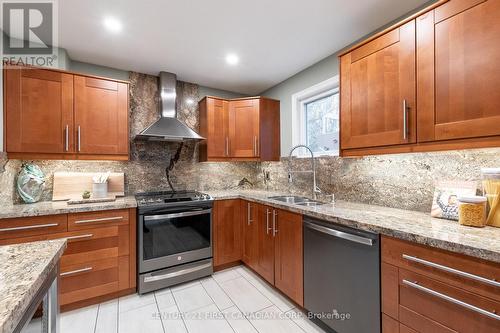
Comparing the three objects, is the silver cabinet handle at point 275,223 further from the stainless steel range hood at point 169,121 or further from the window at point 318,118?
the stainless steel range hood at point 169,121

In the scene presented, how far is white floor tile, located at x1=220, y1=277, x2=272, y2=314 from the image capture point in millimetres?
2012

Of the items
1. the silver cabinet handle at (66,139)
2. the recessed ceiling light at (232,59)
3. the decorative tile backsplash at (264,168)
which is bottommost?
the decorative tile backsplash at (264,168)

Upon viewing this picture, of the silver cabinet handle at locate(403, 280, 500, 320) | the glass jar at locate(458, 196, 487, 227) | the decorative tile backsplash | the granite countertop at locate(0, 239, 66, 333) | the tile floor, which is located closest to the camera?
the granite countertop at locate(0, 239, 66, 333)

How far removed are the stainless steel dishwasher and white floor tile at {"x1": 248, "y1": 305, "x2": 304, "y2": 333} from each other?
19 cm

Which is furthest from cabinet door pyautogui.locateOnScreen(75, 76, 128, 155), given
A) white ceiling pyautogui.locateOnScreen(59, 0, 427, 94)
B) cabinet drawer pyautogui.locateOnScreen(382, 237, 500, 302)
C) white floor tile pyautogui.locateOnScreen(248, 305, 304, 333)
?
cabinet drawer pyautogui.locateOnScreen(382, 237, 500, 302)

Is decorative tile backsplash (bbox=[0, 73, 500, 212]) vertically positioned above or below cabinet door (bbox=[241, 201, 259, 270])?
above

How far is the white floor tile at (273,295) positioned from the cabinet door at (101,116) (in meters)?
2.01

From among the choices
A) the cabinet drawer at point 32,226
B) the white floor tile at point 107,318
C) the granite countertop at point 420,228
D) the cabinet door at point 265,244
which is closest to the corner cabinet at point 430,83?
the granite countertop at point 420,228

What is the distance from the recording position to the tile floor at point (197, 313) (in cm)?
174

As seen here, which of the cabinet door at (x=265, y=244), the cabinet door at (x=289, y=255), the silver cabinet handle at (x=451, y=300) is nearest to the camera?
the silver cabinet handle at (x=451, y=300)

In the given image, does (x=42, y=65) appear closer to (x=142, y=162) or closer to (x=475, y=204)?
(x=142, y=162)

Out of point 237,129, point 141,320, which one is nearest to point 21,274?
point 141,320

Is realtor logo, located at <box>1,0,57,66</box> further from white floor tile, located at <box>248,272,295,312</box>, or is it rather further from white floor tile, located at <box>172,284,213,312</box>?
white floor tile, located at <box>248,272,295,312</box>

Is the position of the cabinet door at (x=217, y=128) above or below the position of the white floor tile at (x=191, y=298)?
above
